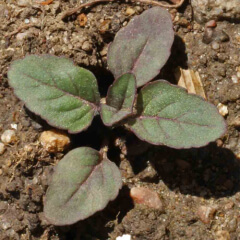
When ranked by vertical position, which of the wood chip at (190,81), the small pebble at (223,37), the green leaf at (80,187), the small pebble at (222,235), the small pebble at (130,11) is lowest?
the small pebble at (222,235)

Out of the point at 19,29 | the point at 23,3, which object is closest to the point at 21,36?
the point at 19,29

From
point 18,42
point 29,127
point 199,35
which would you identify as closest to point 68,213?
point 29,127

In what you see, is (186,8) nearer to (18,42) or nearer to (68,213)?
(18,42)

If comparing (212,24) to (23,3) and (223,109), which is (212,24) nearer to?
(223,109)

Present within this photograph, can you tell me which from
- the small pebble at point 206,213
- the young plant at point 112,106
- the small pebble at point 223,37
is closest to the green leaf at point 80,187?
the young plant at point 112,106

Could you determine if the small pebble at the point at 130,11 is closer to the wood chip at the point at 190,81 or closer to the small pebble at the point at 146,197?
the wood chip at the point at 190,81

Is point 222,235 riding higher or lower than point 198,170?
lower

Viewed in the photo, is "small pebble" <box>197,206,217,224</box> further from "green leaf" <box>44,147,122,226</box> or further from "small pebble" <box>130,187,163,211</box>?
"green leaf" <box>44,147,122,226</box>
